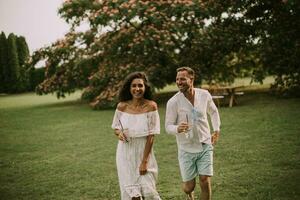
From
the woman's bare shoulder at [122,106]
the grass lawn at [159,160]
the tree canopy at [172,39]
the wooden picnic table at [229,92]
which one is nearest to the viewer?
the woman's bare shoulder at [122,106]

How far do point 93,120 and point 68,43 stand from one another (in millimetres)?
7708

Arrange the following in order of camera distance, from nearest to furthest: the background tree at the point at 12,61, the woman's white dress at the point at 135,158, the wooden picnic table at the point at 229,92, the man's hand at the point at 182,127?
the woman's white dress at the point at 135,158
the man's hand at the point at 182,127
the wooden picnic table at the point at 229,92
the background tree at the point at 12,61

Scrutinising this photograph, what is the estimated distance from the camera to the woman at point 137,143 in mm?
4629

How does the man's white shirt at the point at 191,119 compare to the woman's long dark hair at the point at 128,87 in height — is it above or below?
below

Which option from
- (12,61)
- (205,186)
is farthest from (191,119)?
(12,61)

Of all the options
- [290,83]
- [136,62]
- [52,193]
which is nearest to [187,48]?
[136,62]

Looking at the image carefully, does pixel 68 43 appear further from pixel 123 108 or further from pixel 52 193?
pixel 123 108

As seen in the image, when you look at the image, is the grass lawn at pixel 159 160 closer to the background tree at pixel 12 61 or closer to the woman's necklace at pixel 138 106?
the woman's necklace at pixel 138 106

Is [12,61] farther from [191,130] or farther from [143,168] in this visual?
[143,168]

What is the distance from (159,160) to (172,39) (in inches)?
454

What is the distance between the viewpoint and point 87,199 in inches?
245

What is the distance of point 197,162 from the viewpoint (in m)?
5.08

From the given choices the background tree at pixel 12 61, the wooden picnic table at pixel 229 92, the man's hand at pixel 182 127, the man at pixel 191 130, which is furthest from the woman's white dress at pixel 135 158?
the background tree at pixel 12 61

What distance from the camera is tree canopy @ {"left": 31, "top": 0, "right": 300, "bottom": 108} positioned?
17.8 m
